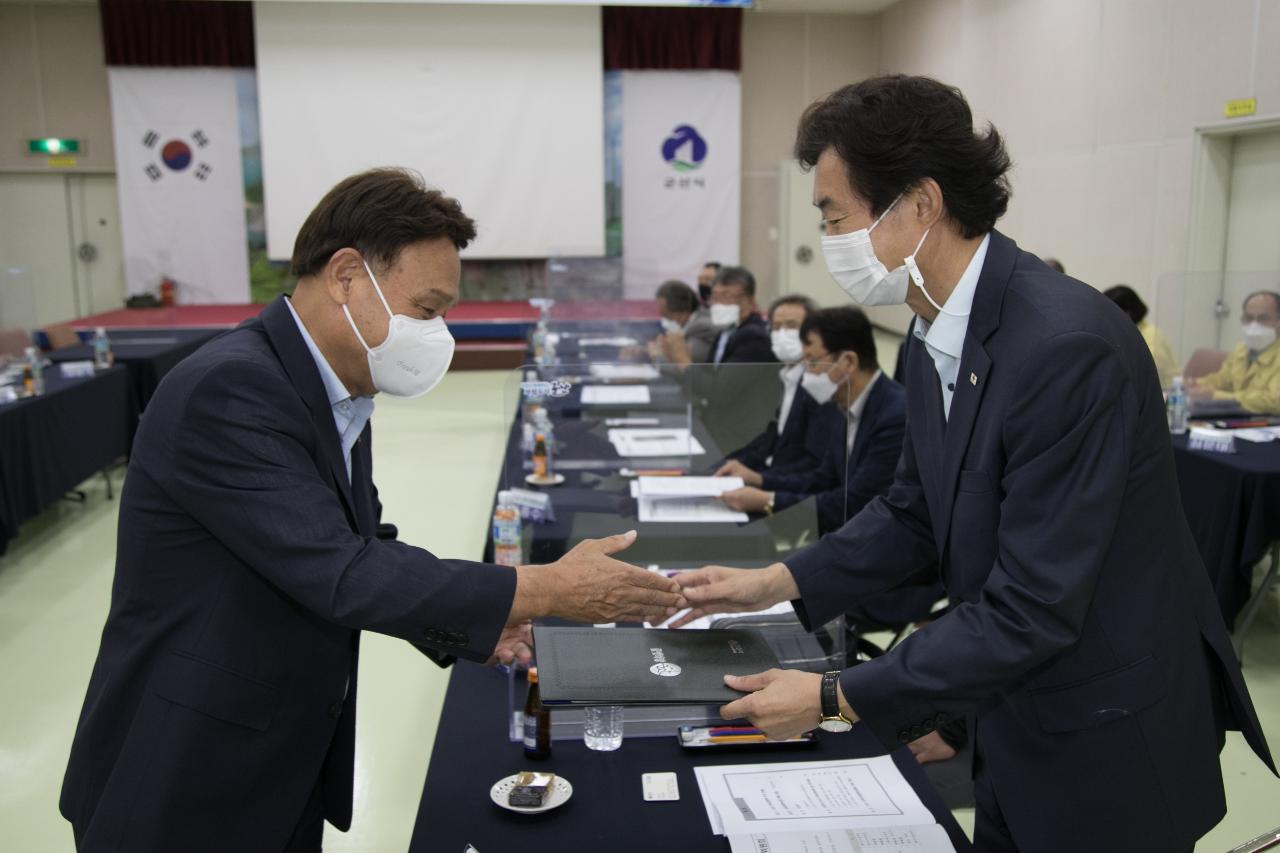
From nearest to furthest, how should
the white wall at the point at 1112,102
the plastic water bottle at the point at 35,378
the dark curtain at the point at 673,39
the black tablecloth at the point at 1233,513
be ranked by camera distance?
the black tablecloth at the point at 1233,513 < the plastic water bottle at the point at 35,378 < the white wall at the point at 1112,102 < the dark curtain at the point at 673,39

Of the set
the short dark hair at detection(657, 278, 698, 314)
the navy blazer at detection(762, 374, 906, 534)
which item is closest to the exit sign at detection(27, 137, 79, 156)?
the short dark hair at detection(657, 278, 698, 314)

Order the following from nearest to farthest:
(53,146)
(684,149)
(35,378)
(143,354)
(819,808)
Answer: (819,808) → (35,378) → (143,354) → (53,146) → (684,149)

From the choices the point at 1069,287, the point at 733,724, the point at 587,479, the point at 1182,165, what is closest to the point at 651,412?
the point at 587,479

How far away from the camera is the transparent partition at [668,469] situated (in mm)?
2752

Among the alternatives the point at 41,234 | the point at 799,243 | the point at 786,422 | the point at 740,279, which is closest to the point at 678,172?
the point at 799,243

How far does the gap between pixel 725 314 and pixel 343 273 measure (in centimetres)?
500

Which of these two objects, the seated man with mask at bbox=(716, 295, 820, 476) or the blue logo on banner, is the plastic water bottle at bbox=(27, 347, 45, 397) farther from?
the blue logo on banner

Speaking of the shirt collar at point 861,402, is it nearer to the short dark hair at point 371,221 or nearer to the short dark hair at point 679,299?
the short dark hair at point 371,221

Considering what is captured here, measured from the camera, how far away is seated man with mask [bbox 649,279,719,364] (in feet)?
20.9

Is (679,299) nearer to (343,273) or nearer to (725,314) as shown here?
(725,314)

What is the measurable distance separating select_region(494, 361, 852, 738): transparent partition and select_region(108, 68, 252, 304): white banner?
9.64 m

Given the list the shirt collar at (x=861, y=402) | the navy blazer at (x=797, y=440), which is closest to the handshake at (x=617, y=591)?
the navy blazer at (x=797, y=440)

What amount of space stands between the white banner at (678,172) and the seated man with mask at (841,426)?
8.48 m

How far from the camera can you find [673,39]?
11.9 meters
